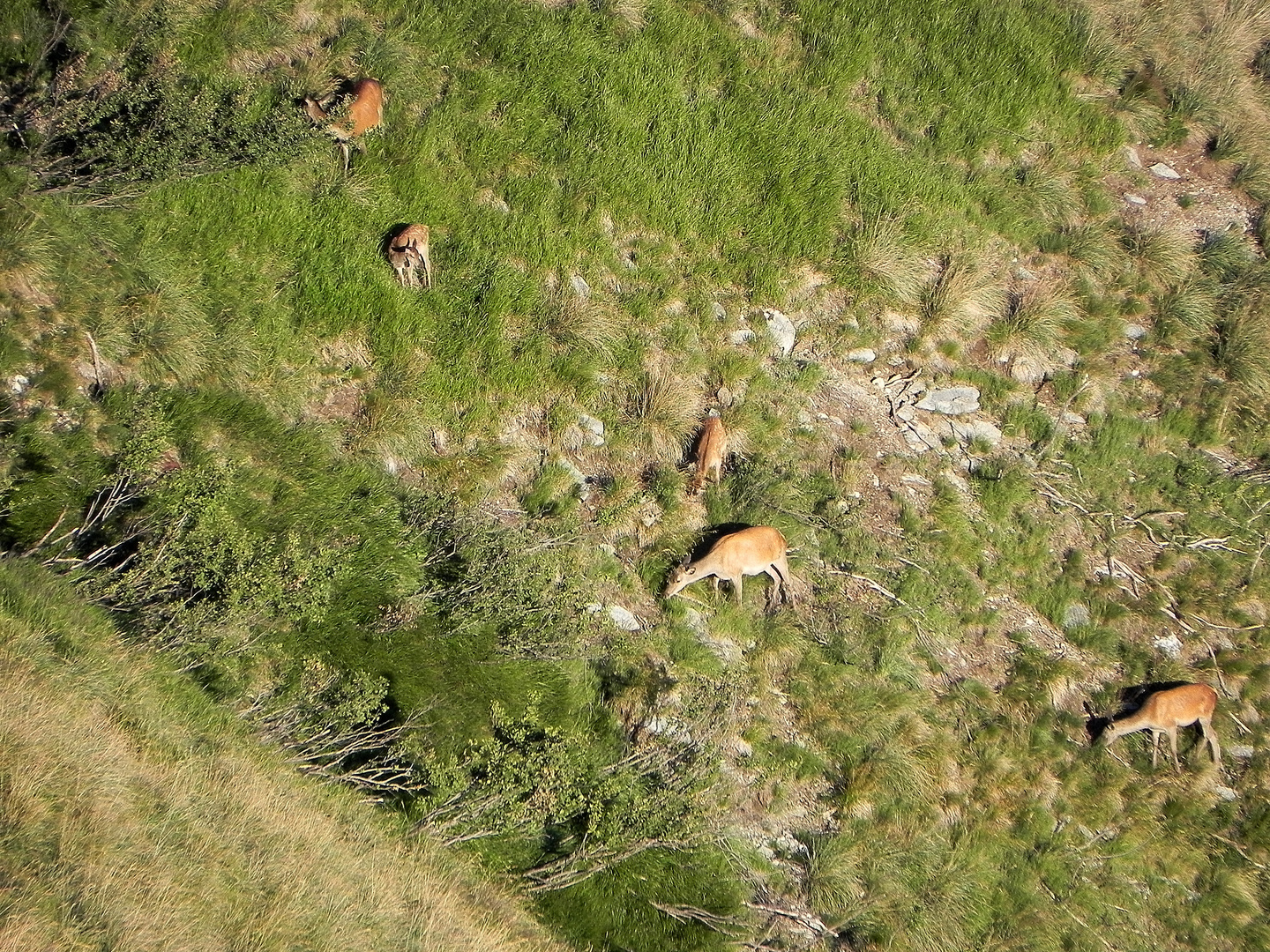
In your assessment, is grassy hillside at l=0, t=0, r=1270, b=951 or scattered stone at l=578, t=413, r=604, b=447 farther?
scattered stone at l=578, t=413, r=604, b=447

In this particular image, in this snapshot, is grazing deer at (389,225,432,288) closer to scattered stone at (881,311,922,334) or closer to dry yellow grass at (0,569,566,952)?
dry yellow grass at (0,569,566,952)

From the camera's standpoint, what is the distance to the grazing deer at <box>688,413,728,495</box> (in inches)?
386

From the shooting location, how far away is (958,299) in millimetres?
11469

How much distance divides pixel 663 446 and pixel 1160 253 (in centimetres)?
668

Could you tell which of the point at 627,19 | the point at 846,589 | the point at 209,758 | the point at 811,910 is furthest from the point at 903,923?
the point at 627,19

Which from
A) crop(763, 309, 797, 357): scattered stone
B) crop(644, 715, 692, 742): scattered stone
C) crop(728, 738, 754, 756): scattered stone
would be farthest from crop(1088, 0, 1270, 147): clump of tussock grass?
crop(644, 715, 692, 742): scattered stone

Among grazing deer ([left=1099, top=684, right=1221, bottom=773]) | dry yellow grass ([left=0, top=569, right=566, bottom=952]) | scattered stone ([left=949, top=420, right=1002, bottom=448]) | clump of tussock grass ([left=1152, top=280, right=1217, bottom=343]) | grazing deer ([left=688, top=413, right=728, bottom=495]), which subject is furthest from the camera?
clump of tussock grass ([left=1152, top=280, right=1217, bottom=343])

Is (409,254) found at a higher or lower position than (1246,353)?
higher

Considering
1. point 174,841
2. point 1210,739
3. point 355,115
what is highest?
point 355,115

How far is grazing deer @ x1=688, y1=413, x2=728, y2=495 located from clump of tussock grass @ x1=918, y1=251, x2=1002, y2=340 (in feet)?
9.76

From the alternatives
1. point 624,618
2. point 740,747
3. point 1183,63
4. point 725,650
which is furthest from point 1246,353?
point 624,618

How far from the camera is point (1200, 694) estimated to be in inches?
364

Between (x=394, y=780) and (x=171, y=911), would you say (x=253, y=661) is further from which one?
(x=171, y=911)

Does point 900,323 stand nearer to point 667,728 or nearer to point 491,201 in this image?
point 491,201
